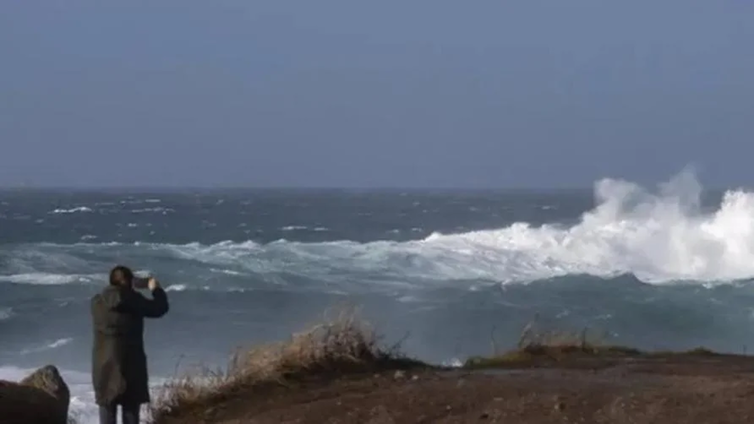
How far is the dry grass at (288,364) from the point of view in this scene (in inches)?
366

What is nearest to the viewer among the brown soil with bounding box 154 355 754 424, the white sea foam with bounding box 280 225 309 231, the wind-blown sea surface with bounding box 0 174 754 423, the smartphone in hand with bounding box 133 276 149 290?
the brown soil with bounding box 154 355 754 424

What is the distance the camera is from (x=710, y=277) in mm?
35438

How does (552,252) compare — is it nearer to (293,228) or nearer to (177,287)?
(177,287)

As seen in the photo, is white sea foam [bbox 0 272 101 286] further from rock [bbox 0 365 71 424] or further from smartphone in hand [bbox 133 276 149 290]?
smartphone in hand [bbox 133 276 149 290]

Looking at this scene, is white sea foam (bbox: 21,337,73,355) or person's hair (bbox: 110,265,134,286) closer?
person's hair (bbox: 110,265,134,286)

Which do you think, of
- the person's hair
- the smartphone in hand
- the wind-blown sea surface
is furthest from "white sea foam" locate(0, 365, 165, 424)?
the person's hair

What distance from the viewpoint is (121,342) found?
8.11 m

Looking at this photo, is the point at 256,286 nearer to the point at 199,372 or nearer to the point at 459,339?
the point at 459,339

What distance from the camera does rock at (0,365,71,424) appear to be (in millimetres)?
8703

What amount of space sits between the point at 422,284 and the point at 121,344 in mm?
23466

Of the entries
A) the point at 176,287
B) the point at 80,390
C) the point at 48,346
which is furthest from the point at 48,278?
the point at 80,390

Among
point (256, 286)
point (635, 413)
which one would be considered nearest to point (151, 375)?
point (635, 413)

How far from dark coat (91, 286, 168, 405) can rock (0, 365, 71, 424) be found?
856mm

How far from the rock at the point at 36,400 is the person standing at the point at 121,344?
2.75 ft
